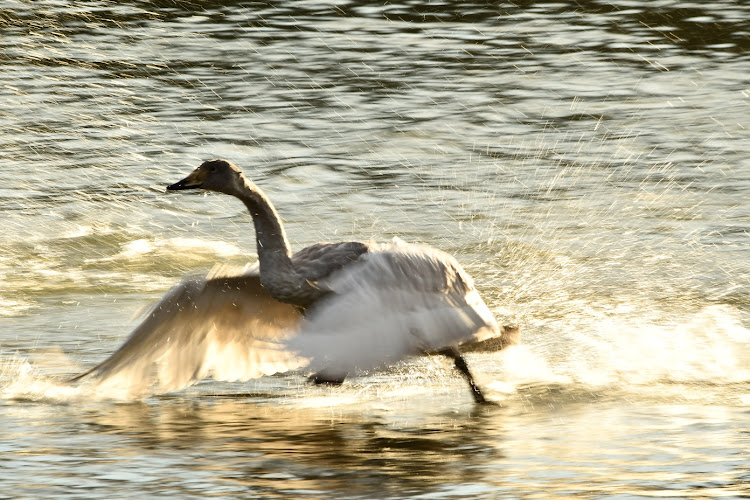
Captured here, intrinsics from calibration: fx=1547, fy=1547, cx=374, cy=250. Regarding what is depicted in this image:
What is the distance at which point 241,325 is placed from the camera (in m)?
8.52

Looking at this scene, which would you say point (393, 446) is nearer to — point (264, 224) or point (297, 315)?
point (297, 315)

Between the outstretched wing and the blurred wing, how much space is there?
365 mm

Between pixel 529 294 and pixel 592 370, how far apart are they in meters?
1.98

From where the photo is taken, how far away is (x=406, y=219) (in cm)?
1245

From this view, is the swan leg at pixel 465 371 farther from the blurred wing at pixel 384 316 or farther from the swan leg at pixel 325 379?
the swan leg at pixel 325 379

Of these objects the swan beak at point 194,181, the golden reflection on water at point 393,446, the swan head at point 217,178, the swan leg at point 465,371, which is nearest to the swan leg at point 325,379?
the golden reflection on water at point 393,446

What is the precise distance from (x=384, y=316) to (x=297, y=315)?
0.70m

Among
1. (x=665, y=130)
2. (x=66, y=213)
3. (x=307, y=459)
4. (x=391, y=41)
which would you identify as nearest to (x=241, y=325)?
(x=307, y=459)

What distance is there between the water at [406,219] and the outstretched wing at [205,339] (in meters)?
0.17

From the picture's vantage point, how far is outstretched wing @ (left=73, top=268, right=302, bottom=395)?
8164 millimetres

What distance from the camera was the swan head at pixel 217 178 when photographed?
791cm

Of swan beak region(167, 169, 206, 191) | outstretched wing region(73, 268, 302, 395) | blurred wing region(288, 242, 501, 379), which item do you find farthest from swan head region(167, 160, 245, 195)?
blurred wing region(288, 242, 501, 379)

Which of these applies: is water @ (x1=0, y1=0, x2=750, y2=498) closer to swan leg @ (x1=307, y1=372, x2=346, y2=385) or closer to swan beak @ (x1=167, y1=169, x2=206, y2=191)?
swan leg @ (x1=307, y1=372, x2=346, y2=385)

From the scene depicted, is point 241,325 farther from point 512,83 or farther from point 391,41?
point 391,41
